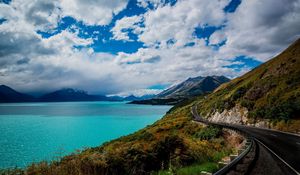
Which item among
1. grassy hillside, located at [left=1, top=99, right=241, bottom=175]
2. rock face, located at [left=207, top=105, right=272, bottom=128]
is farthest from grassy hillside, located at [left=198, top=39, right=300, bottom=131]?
grassy hillside, located at [left=1, top=99, right=241, bottom=175]

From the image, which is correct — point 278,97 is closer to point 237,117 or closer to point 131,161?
point 237,117

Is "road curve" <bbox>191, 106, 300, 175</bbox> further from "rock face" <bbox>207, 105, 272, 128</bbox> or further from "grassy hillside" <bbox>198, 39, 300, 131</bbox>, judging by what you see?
Answer: "rock face" <bbox>207, 105, 272, 128</bbox>

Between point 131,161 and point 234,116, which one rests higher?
point 131,161

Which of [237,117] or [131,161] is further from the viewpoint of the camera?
[237,117]

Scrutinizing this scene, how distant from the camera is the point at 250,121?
5444cm

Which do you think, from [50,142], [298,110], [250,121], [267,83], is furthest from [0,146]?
[267,83]

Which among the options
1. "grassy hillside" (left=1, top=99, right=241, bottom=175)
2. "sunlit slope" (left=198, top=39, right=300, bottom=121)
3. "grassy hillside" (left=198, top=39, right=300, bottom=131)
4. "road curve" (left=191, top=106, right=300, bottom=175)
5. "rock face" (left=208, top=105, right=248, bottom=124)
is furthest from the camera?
"rock face" (left=208, top=105, right=248, bottom=124)

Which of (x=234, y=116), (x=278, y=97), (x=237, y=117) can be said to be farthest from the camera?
(x=234, y=116)

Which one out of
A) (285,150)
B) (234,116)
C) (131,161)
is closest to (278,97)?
(234,116)

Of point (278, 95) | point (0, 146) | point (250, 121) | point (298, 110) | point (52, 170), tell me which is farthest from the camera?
point (0, 146)

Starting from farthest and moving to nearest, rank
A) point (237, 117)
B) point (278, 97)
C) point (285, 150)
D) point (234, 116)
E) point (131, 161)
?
point (234, 116) < point (237, 117) < point (278, 97) < point (285, 150) < point (131, 161)

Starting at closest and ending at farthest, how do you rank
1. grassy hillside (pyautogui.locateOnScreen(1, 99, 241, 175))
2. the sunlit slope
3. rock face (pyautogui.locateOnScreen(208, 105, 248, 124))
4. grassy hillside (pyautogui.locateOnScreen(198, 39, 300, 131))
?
grassy hillside (pyautogui.locateOnScreen(1, 99, 241, 175)) → grassy hillside (pyautogui.locateOnScreen(198, 39, 300, 131)) → the sunlit slope → rock face (pyautogui.locateOnScreen(208, 105, 248, 124))

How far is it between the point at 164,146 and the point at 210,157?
3.15 m

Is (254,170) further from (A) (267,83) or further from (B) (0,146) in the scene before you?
(B) (0,146)
